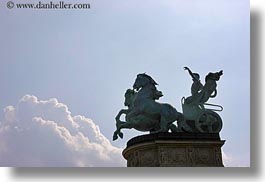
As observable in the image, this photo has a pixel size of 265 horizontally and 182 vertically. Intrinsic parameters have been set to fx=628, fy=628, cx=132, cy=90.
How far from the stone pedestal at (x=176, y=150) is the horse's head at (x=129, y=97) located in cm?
77

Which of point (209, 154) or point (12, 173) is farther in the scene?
point (209, 154)

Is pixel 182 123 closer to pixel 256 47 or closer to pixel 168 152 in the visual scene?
pixel 168 152

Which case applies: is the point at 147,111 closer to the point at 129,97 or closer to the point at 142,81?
the point at 129,97

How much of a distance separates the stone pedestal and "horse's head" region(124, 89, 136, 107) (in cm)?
77

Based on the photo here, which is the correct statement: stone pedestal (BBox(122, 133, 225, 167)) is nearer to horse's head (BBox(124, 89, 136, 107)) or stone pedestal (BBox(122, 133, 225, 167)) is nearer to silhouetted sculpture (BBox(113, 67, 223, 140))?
silhouetted sculpture (BBox(113, 67, 223, 140))

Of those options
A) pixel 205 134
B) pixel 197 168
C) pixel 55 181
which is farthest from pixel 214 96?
pixel 55 181

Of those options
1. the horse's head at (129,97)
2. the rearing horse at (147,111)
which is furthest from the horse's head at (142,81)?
the horse's head at (129,97)

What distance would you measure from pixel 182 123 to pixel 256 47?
2.30 m

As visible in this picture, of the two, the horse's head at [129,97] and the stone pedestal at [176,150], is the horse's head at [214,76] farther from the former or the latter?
the horse's head at [129,97]

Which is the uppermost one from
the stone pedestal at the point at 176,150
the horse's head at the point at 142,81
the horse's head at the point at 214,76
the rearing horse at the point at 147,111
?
the horse's head at the point at 214,76

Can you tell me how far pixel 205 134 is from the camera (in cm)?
1341

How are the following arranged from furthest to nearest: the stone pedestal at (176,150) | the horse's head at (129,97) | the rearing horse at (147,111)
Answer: the horse's head at (129,97) → the rearing horse at (147,111) → the stone pedestal at (176,150)

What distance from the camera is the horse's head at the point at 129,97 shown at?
13547mm

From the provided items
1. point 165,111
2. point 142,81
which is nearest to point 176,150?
point 165,111
